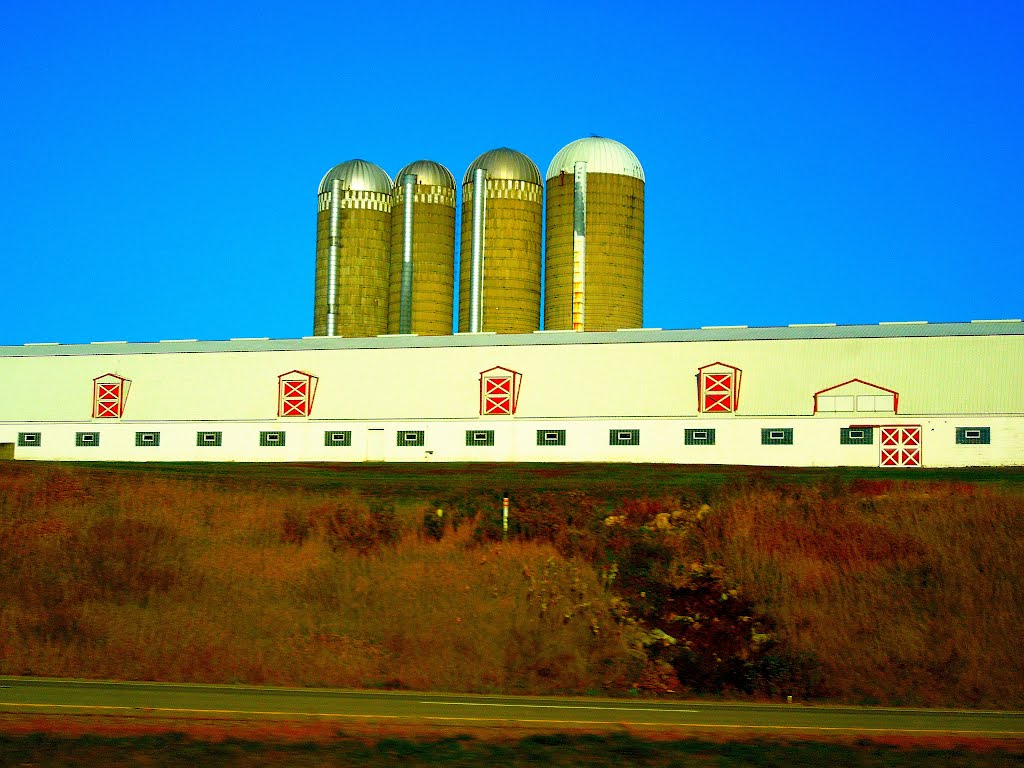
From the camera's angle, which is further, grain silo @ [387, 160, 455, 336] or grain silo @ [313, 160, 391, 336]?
grain silo @ [313, 160, 391, 336]

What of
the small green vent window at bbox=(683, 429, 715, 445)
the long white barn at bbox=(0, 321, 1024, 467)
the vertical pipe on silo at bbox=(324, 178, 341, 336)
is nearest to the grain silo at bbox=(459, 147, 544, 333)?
the vertical pipe on silo at bbox=(324, 178, 341, 336)

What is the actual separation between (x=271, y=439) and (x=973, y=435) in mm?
34593

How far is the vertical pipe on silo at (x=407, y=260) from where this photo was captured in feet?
256

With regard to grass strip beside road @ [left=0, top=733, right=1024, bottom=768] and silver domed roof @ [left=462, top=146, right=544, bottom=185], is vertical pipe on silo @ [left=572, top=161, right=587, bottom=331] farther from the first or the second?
grass strip beside road @ [left=0, top=733, right=1024, bottom=768]

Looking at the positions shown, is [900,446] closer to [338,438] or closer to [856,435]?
[856,435]

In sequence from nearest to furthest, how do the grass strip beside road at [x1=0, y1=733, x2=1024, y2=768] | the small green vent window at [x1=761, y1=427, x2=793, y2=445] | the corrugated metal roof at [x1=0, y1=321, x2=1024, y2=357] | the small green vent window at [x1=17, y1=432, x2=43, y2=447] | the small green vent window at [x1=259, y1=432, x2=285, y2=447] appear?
the grass strip beside road at [x1=0, y1=733, x2=1024, y2=768] → the small green vent window at [x1=761, y1=427, x2=793, y2=445] → the corrugated metal roof at [x1=0, y1=321, x2=1024, y2=357] → the small green vent window at [x1=259, y1=432, x2=285, y2=447] → the small green vent window at [x1=17, y1=432, x2=43, y2=447]

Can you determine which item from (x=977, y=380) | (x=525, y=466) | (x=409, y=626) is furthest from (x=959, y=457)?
(x=409, y=626)

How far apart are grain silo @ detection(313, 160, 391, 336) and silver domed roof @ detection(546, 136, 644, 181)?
38.3 feet

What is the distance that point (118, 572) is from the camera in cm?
3147

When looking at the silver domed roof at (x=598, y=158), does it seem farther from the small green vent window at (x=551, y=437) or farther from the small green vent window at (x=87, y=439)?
the small green vent window at (x=87, y=439)

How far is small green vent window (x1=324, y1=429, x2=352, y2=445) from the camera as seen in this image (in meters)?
64.3

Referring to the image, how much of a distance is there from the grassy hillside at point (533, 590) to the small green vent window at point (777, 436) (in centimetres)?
1716

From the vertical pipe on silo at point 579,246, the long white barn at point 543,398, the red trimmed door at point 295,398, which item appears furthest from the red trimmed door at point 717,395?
the red trimmed door at point 295,398

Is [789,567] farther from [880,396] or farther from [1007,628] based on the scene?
[880,396]
